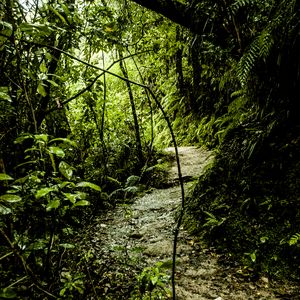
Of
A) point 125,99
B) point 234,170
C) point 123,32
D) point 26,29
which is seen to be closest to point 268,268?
point 234,170

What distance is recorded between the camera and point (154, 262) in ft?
10.4

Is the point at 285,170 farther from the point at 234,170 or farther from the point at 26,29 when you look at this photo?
the point at 26,29

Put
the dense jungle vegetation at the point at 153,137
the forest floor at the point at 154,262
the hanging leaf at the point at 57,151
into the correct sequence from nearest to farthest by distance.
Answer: the hanging leaf at the point at 57,151 → the dense jungle vegetation at the point at 153,137 → the forest floor at the point at 154,262

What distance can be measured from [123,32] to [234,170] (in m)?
2.45

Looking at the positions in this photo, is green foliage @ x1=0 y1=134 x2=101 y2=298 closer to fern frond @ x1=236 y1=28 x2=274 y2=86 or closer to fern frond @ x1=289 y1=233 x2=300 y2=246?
fern frond @ x1=289 y1=233 x2=300 y2=246

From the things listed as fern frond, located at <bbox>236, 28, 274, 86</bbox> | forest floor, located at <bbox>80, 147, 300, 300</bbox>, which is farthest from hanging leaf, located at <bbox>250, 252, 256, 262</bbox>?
fern frond, located at <bbox>236, 28, 274, 86</bbox>

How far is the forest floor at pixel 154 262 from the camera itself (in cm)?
255

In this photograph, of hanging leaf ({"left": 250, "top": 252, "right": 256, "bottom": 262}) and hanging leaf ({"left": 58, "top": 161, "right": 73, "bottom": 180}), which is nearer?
hanging leaf ({"left": 58, "top": 161, "right": 73, "bottom": 180})

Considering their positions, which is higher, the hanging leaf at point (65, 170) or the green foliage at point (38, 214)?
the hanging leaf at point (65, 170)

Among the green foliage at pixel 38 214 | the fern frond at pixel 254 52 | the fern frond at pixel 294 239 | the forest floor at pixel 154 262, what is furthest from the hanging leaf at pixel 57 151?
the fern frond at pixel 254 52

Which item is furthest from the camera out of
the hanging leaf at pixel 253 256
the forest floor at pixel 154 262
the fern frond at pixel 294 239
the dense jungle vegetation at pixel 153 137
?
the hanging leaf at pixel 253 256

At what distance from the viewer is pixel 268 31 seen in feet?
10.5

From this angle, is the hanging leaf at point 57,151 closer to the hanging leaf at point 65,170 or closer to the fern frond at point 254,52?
the hanging leaf at point 65,170

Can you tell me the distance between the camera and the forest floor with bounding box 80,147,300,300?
2.55 m
